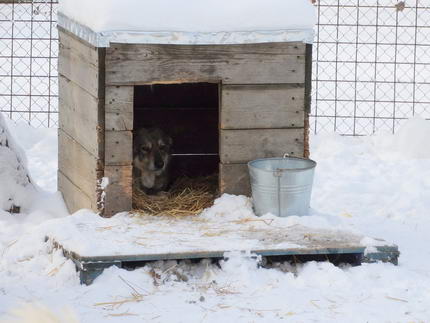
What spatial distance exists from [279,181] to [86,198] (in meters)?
1.46

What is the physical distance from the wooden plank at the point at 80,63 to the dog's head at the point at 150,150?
76 centimetres

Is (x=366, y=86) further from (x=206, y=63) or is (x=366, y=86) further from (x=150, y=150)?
(x=206, y=63)

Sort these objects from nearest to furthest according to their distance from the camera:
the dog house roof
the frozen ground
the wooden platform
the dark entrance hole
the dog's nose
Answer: the frozen ground < the wooden platform < the dog house roof < the dog's nose < the dark entrance hole

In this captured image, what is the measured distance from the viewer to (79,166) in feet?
24.8

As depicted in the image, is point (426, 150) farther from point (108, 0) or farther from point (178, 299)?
point (178, 299)

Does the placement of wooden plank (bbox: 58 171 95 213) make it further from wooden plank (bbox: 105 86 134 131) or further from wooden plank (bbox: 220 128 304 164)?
wooden plank (bbox: 220 128 304 164)

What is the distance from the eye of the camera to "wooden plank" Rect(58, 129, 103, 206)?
7.03 m

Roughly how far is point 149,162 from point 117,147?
104cm

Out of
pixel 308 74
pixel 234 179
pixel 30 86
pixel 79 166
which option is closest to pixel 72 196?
pixel 79 166

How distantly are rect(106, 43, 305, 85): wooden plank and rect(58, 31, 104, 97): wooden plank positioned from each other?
0.11m

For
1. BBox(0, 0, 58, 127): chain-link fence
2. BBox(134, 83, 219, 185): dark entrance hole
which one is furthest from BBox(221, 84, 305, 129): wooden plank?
BBox(0, 0, 58, 127): chain-link fence

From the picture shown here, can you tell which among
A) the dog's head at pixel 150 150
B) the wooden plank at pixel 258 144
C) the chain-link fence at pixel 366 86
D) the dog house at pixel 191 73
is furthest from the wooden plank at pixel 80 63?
the chain-link fence at pixel 366 86

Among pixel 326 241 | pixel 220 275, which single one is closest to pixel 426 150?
pixel 326 241

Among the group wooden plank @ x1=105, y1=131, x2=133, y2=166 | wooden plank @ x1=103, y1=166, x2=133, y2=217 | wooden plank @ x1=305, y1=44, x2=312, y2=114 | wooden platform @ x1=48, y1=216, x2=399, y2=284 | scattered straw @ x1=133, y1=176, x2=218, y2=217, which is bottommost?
wooden platform @ x1=48, y1=216, x2=399, y2=284
